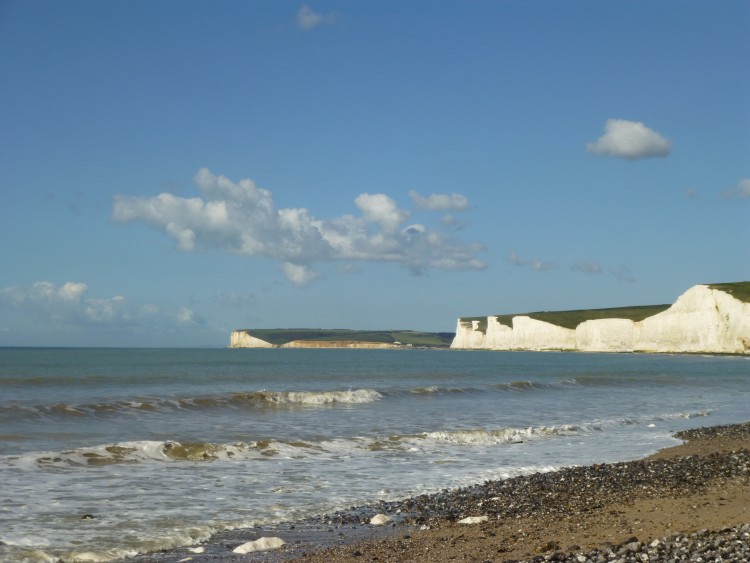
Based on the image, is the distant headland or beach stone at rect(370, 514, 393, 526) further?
the distant headland

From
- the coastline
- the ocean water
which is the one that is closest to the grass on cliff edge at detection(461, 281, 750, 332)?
the ocean water

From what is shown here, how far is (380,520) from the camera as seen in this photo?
392 inches

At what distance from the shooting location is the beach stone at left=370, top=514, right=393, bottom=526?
9.88 metres

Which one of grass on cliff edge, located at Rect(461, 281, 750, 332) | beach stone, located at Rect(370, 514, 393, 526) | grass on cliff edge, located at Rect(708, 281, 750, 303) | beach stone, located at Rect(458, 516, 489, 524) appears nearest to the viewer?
beach stone, located at Rect(458, 516, 489, 524)

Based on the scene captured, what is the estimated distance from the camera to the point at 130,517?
10125mm

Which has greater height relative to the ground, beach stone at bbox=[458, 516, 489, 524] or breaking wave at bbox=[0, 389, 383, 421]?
beach stone at bbox=[458, 516, 489, 524]

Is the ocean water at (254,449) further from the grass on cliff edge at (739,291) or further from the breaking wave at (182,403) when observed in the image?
the grass on cliff edge at (739,291)

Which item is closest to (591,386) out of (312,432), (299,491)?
(312,432)

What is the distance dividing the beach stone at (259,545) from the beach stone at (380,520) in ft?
4.97

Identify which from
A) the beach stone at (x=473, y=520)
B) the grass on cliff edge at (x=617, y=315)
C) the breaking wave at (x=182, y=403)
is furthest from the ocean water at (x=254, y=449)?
the grass on cliff edge at (x=617, y=315)

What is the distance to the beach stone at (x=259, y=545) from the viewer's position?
8.52m

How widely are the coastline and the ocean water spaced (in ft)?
2.69

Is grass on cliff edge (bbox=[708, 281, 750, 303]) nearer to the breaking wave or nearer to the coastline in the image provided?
the breaking wave

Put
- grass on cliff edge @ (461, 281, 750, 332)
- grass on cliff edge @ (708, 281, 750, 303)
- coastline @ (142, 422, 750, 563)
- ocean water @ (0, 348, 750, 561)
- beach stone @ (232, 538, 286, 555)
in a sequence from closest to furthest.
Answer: coastline @ (142, 422, 750, 563)
beach stone @ (232, 538, 286, 555)
ocean water @ (0, 348, 750, 561)
grass on cliff edge @ (708, 281, 750, 303)
grass on cliff edge @ (461, 281, 750, 332)
